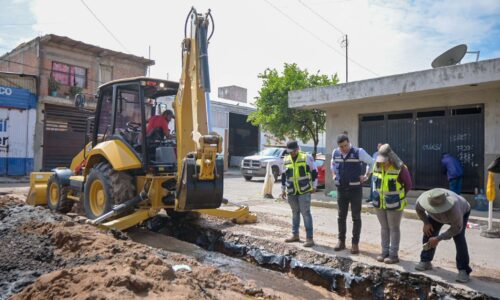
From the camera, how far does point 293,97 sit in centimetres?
1239

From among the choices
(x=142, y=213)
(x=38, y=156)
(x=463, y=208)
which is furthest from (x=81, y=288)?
(x=38, y=156)

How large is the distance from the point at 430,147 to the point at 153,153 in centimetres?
749

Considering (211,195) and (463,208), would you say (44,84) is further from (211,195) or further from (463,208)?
(463,208)

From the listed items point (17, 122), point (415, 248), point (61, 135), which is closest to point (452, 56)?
point (415, 248)

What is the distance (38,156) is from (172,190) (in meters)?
16.1

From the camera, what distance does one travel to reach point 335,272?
5.27m

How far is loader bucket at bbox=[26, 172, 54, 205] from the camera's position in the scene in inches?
354

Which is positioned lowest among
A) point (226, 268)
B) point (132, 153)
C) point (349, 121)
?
point (226, 268)

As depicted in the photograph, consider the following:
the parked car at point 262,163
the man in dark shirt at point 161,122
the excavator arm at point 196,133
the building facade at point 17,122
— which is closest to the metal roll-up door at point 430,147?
the excavator arm at point 196,133

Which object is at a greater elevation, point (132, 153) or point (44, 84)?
point (44, 84)

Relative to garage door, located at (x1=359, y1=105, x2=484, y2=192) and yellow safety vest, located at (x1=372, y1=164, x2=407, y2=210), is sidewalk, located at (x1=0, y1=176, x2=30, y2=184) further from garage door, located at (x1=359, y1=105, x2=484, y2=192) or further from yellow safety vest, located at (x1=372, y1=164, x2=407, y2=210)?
yellow safety vest, located at (x1=372, y1=164, x2=407, y2=210)

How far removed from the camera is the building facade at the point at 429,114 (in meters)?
9.23

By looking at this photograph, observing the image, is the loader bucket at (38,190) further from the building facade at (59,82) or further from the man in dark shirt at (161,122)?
the building facade at (59,82)

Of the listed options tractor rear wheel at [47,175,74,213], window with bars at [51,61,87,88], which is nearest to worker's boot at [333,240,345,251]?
tractor rear wheel at [47,175,74,213]
